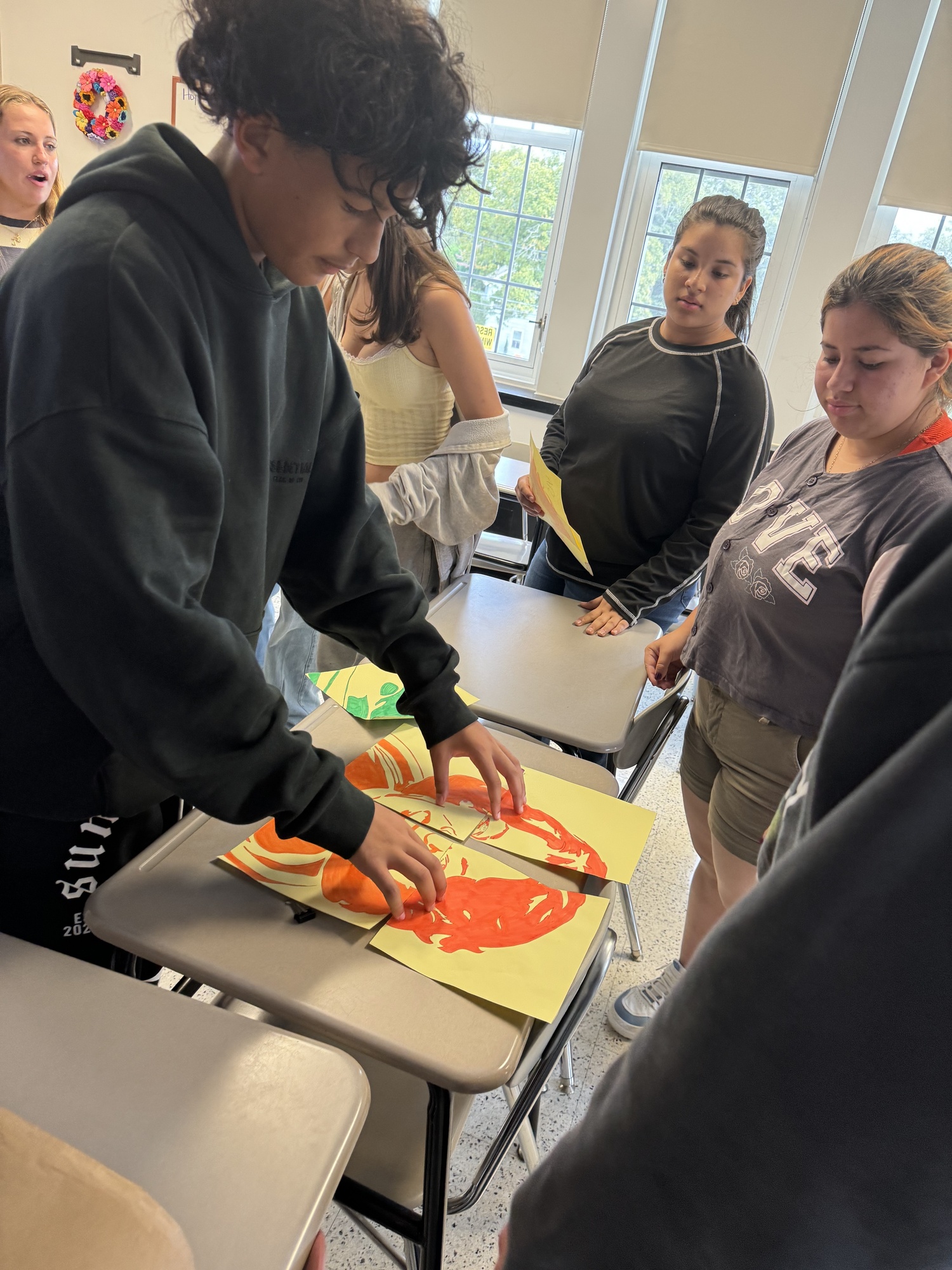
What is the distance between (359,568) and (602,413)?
1.05 meters

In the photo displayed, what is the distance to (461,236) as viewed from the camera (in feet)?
14.6

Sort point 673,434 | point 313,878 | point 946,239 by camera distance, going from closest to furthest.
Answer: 1. point 313,878
2. point 673,434
3. point 946,239

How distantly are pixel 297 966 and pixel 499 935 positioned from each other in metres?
0.20

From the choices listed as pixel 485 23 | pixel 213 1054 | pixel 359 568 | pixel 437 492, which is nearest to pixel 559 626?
pixel 437 492

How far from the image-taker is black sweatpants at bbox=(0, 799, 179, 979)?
31.2 inches

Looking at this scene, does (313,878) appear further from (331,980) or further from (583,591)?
(583,591)

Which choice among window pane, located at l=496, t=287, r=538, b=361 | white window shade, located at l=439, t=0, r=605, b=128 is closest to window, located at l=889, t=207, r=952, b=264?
white window shade, located at l=439, t=0, r=605, b=128

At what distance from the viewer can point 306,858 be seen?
87 cm

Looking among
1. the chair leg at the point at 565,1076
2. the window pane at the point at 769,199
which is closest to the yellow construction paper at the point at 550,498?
the chair leg at the point at 565,1076

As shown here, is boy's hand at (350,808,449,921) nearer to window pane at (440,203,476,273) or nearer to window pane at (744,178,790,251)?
window pane at (744,178,790,251)

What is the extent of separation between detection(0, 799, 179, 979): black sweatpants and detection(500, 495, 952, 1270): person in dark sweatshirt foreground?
64cm

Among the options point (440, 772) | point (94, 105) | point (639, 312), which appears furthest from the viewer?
point (94, 105)

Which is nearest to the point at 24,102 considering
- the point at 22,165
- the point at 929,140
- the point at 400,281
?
the point at 22,165

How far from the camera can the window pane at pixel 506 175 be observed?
4.21m
